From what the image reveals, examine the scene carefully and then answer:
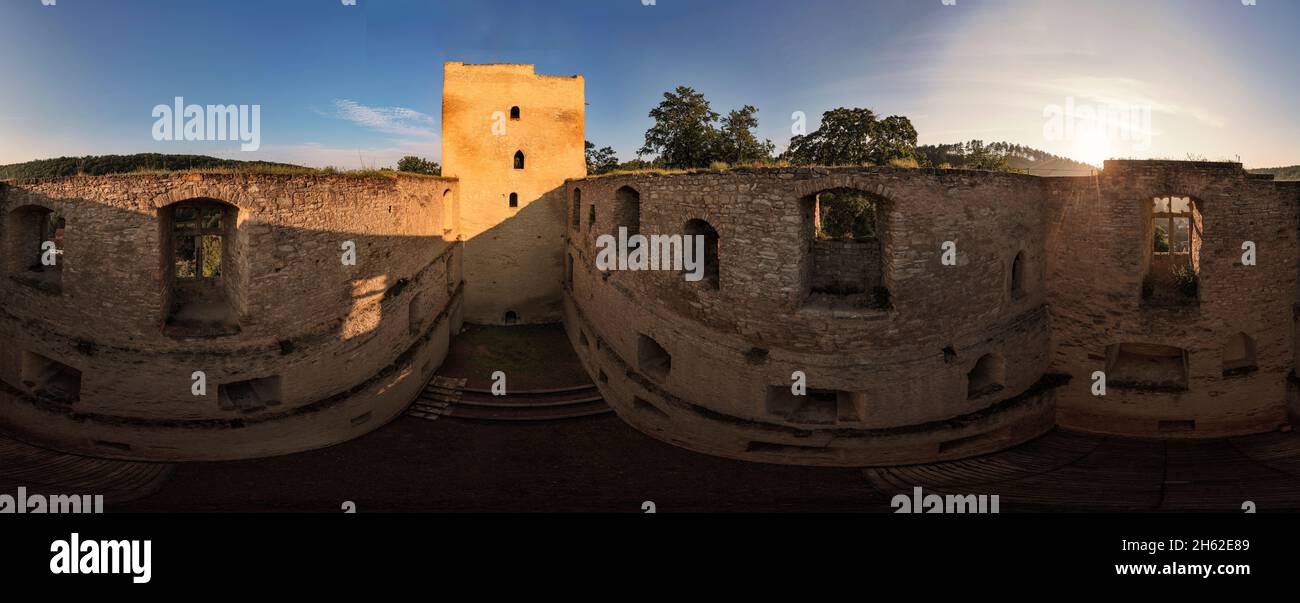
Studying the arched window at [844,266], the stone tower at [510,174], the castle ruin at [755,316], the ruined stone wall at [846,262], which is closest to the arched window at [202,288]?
the castle ruin at [755,316]

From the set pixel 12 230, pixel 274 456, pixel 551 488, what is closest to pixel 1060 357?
pixel 551 488

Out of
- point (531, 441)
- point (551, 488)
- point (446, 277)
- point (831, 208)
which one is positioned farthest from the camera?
point (831, 208)

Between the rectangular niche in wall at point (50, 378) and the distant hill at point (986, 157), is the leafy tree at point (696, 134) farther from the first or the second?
the rectangular niche in wall at point (50, 378)

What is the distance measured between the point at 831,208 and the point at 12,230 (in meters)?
26.7

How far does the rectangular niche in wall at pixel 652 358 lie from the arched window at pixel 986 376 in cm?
681

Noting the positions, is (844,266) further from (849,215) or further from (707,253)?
(849,215)

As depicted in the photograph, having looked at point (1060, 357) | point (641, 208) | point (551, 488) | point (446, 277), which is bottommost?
point (551, 488)

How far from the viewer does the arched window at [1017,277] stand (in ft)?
45.2

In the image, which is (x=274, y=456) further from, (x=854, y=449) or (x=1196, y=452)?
(x=1196, y=452)

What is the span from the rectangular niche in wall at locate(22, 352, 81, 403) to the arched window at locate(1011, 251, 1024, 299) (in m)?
20.7

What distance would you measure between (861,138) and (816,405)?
18.7 metres

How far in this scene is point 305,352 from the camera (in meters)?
12.8

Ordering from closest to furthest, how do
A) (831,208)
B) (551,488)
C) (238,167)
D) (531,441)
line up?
1. (551,488)
2. (238,167)
3. (531,441)
4. (831,208)

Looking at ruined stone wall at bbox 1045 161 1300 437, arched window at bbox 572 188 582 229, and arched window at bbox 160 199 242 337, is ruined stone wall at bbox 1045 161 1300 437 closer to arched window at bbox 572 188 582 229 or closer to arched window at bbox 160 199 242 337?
arched window at bbox 572 188 582 229
